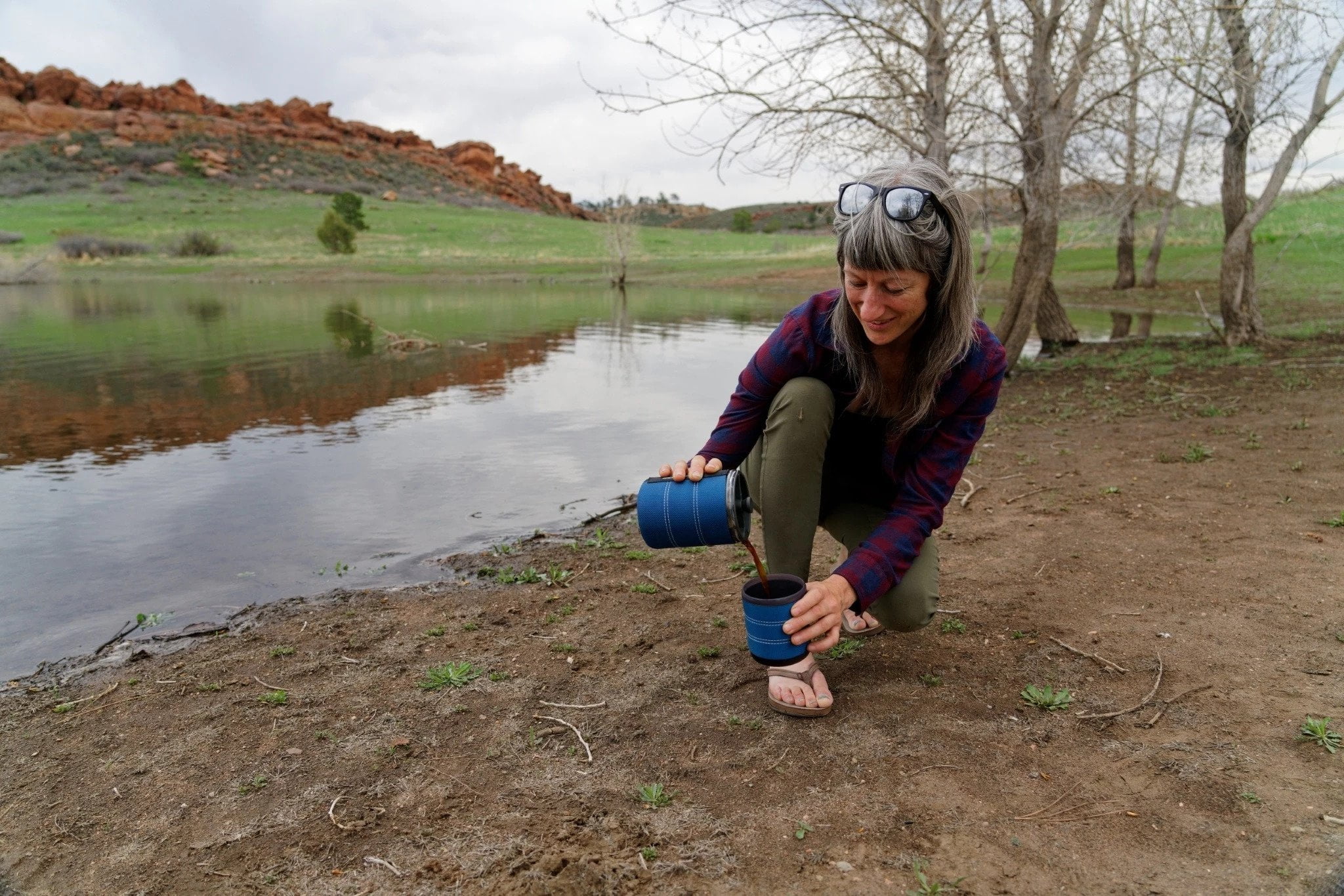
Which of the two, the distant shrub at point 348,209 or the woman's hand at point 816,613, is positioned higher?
the distant shrub at point 348,209

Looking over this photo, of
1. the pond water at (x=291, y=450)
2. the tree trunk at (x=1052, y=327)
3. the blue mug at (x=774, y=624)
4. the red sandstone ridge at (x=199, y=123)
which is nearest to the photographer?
the blue mug at (x=774, y=624)

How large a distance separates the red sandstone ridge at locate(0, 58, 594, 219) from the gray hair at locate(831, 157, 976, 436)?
8994 centimetres

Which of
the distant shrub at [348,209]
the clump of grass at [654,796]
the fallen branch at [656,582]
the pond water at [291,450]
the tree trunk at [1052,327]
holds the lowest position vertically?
the pond water at [291,450]

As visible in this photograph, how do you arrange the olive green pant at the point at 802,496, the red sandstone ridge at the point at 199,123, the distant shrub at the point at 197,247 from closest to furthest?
the olive green pant at the point at 802,496
the distant shrub at the point at 197,247
the red sandstone ridge at the point at 199,123

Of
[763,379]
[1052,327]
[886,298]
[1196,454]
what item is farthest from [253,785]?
[1052,327]

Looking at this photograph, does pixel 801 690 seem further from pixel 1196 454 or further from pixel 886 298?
pixel 1196 454

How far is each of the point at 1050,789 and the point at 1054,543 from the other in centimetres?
195

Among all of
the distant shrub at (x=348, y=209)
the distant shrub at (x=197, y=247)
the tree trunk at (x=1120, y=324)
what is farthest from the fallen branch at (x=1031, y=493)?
the distant shrub at (x=348, y=209)

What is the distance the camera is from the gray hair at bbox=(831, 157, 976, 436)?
6.88 feet

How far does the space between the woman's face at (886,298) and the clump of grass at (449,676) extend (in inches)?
65.4

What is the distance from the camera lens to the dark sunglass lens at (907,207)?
6.81 ft

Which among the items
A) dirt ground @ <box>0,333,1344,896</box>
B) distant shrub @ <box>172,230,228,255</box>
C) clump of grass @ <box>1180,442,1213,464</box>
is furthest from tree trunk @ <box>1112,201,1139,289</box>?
distant shrub @ <box>172,230,228,255</box>

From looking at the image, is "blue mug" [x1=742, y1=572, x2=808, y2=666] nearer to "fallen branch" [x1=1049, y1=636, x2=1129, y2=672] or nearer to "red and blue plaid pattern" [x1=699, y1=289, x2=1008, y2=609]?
"red and blue plaid pattern" [x1=699, y1=289, x2=1008, y2=609]

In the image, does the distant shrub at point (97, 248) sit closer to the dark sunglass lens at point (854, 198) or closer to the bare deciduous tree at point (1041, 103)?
the bare deciduous tree at point (1041, 103)
